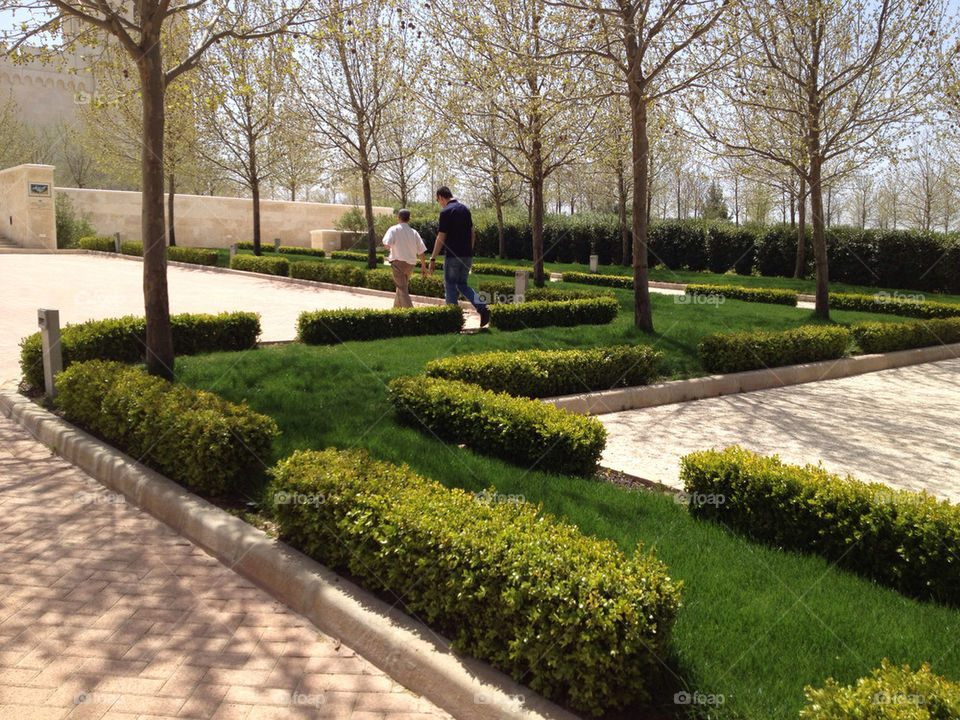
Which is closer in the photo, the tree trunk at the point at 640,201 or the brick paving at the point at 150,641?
the brick paving at the point at 150,641

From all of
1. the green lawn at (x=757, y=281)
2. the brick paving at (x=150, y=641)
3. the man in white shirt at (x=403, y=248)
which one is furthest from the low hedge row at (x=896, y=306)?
the brick paving at (x=150, y=641)

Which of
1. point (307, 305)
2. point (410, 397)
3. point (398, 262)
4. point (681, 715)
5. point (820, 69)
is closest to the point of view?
point (681, 715)

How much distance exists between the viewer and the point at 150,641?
368 centimetres

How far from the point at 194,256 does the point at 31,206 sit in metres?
9.79

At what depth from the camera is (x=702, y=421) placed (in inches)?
328

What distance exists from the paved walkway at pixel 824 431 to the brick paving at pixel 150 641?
11.3ft

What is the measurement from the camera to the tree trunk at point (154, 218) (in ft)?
25.5

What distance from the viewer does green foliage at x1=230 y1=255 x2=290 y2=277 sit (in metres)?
21.8

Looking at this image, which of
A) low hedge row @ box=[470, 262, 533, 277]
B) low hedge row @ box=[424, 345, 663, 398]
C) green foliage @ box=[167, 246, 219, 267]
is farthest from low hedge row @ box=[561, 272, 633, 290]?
green foliage @ box=[167, 246, 219, 267]

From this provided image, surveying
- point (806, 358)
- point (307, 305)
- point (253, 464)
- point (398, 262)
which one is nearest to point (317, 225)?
point (307, 305)

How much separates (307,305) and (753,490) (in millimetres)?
12757

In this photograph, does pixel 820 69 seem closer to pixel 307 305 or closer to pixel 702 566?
pixel 307 305

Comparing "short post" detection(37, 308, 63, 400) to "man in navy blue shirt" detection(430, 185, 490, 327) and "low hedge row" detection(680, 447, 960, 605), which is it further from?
"low hedge row" detection(680, 447, 960, 605)

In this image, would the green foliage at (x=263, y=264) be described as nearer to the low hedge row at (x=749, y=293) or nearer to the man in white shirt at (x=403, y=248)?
the man in white shirt at (x=403, y=248)
